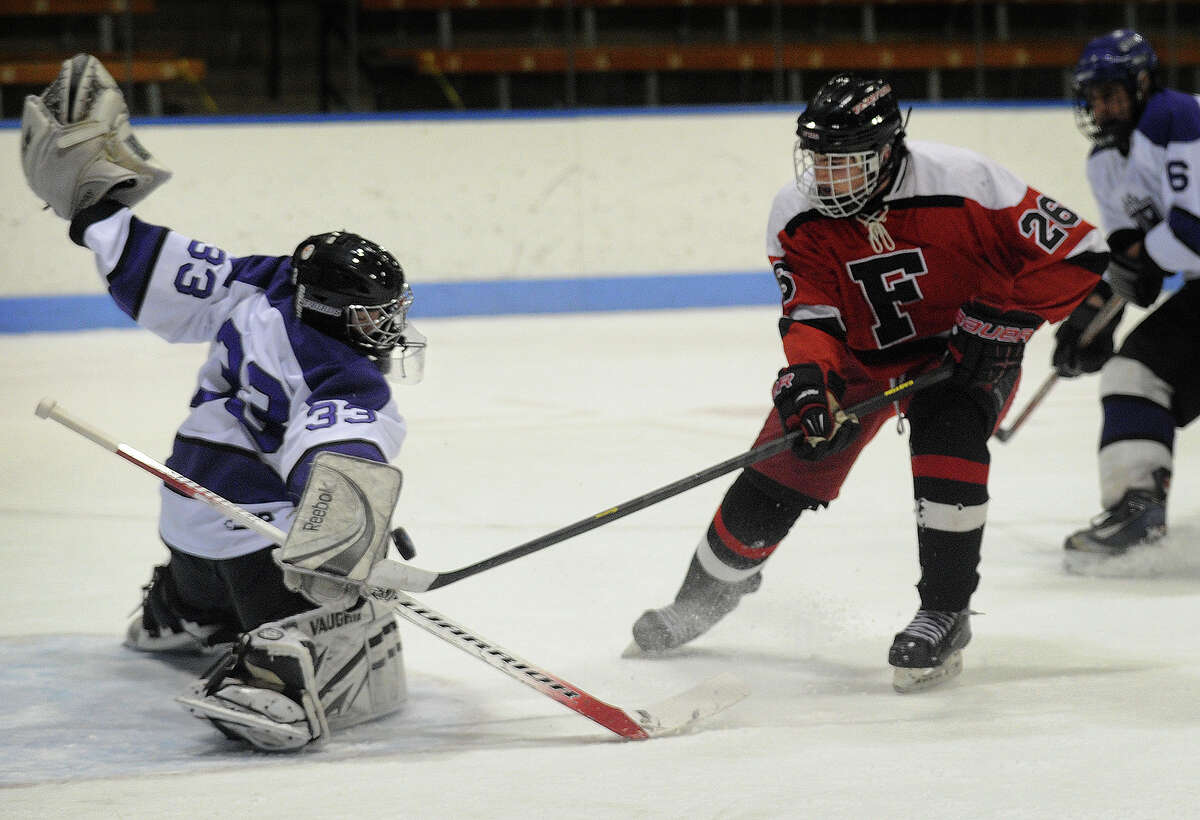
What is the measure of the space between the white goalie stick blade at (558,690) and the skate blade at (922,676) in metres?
0.31

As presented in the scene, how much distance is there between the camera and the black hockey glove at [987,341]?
7.57 ft

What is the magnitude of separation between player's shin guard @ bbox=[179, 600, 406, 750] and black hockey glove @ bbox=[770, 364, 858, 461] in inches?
28.3

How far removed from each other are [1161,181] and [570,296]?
18.1 feet

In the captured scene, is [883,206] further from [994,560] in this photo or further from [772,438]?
[994,560]

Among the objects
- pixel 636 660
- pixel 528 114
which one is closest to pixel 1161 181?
pixel 636 660

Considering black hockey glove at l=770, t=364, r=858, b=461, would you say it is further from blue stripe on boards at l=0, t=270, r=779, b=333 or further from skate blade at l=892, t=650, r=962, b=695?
blue stripe on boards at l=0, t=270, r=779, b=333

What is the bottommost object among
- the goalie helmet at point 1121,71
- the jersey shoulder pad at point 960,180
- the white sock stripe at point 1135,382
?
the white sock stripe at point 1135,382

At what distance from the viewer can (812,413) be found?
7.29ft

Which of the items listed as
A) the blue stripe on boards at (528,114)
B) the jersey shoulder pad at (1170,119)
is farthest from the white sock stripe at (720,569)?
the blue stripe on boards at (528,114)

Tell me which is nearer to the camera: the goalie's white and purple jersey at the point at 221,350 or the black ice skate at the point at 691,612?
the goalie's white and purple jersey at the point at 221,350

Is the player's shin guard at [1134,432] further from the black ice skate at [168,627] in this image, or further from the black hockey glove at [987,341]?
the black ice skate at [168,627]

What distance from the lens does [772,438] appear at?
2.47 meters

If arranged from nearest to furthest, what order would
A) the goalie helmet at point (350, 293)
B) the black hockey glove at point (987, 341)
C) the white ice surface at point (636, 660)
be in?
the white ice surface at point (636, 660), the goalie helmet at point (350, 293), the black hockey glove at point (987, 341)

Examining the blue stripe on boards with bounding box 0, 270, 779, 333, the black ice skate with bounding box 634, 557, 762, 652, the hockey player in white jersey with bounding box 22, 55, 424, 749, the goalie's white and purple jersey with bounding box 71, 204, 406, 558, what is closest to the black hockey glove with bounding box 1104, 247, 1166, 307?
the black ice skate with bounding box 634, 557, 762, 652
